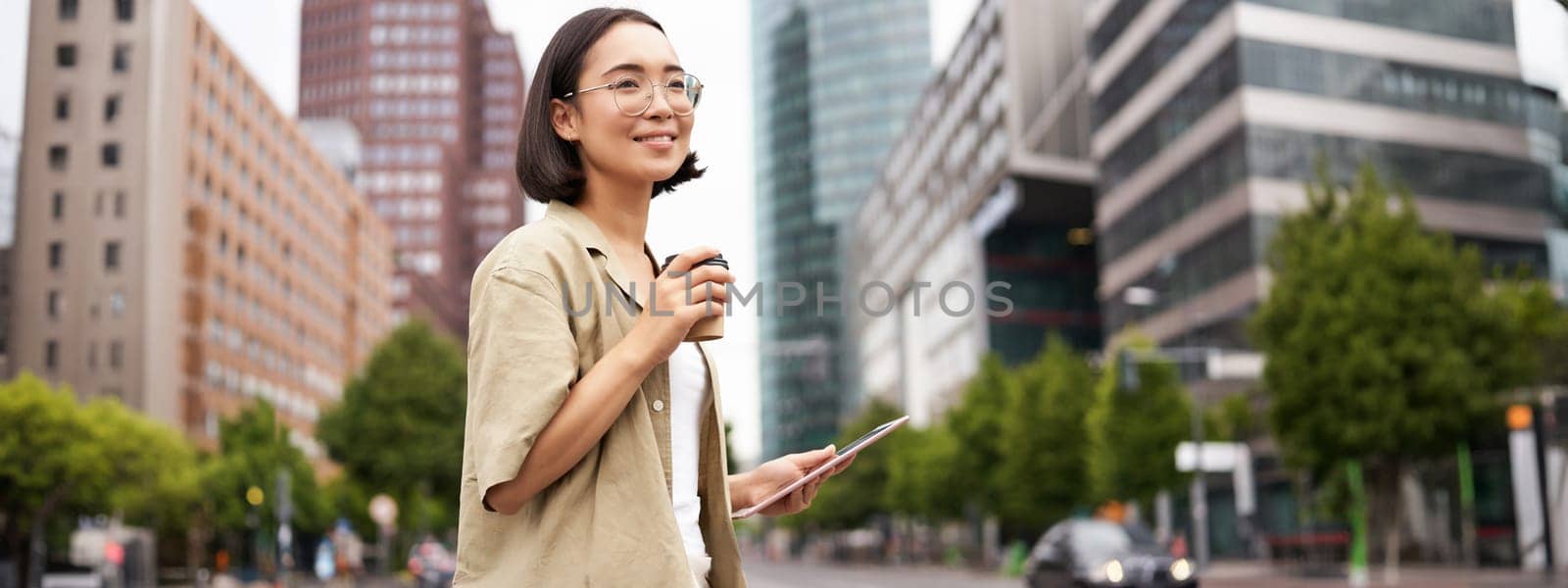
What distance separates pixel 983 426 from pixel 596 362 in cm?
5967

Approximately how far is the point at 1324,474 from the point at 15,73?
51760mm

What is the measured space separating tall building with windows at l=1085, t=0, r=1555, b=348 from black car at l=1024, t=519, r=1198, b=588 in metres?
33.3

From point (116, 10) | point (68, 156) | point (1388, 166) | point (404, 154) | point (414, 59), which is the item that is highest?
point (414, 59)

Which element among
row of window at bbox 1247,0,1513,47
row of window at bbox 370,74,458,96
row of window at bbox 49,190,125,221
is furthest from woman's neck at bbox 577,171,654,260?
row of window at bbox 370,74,458,96

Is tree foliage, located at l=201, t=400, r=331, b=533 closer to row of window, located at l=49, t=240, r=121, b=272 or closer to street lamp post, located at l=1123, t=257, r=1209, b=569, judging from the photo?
row of window, located at l=49, t=240, r=121, b=272

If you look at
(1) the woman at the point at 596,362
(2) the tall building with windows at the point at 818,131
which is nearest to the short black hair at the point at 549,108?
(1) the woman at the point at 596,362

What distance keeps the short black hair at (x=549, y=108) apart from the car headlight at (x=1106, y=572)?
1694 centimetres

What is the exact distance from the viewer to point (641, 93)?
2172 millimetres

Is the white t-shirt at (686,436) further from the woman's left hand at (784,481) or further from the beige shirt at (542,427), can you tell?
the woman's left hand at (784,481)

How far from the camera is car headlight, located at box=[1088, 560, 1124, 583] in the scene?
18267 mm

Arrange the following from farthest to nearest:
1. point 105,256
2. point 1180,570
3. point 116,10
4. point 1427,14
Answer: point 116,10
point 105,256
point 1427,14
point 1180,570

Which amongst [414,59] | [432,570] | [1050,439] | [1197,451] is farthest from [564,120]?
[414,59]

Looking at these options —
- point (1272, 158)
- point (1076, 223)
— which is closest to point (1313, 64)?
point (1272, 158)

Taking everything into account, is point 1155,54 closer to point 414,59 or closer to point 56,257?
point 56,257
